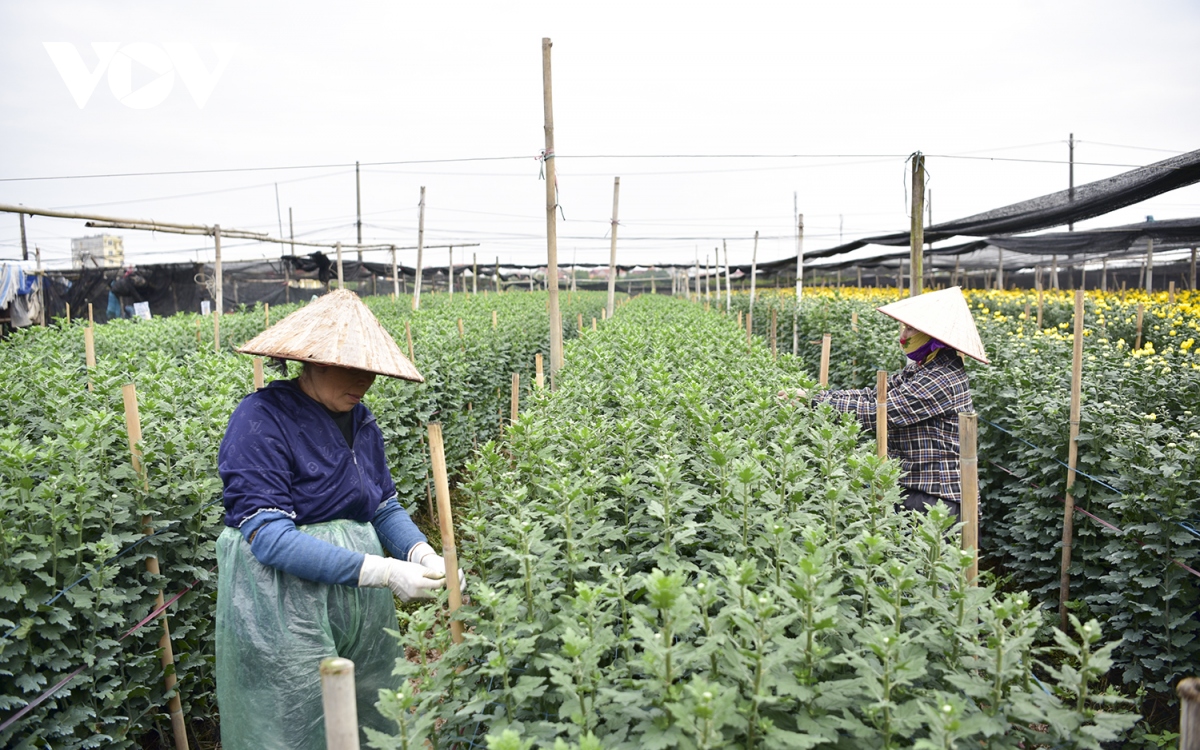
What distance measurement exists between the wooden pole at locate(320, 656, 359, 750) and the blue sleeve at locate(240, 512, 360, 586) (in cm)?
99

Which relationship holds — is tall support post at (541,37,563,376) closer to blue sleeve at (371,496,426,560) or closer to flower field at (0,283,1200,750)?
flower field at (0,283,1200,750)

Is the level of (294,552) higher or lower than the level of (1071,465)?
higher

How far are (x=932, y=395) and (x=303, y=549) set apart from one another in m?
3.78

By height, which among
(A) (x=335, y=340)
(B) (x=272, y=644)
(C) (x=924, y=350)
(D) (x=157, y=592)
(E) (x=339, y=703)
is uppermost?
(A) (x=335, y=340)

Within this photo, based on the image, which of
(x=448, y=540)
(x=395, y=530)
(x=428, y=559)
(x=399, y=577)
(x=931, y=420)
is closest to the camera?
(x=448, y=540)

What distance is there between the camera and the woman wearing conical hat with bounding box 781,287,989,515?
4.45 m

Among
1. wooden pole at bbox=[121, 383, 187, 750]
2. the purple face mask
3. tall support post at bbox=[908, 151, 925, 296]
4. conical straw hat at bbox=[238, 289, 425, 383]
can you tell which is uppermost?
tall support post at bbox=[908, 151, 925, 296]

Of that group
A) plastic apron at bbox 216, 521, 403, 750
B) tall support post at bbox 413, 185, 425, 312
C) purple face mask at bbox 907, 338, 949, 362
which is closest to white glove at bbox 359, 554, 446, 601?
plastic apron at bbox 216, 521, 403, 750

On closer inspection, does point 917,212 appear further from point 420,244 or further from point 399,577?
point 420,244

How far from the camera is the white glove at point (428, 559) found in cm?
263

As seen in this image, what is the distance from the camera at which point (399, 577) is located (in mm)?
2420

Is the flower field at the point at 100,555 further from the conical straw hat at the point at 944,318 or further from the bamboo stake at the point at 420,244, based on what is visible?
the bamboo stake at the point at 420,244

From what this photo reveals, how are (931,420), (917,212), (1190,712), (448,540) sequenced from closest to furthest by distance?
(1190,712)
(448,540)
(931,420)
(917,212)

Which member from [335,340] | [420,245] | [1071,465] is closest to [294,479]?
[335,340]
